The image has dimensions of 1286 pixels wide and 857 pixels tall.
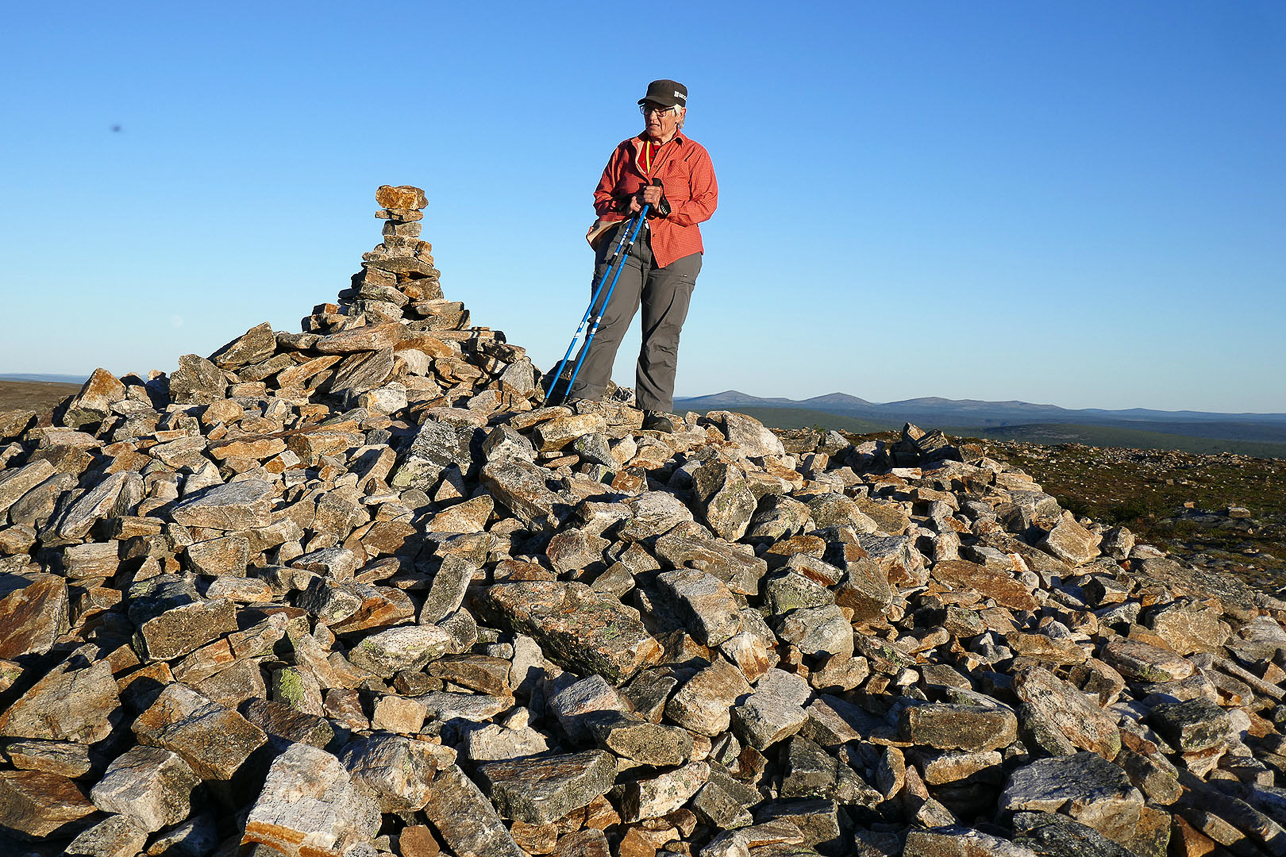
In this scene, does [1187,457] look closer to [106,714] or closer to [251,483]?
[251,483]

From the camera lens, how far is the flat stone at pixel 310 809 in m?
3.70

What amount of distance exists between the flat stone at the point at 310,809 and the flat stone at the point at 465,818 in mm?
318

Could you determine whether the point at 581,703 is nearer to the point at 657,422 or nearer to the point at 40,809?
the point at 40,809

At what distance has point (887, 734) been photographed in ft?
17.5

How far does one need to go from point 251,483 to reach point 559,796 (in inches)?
173

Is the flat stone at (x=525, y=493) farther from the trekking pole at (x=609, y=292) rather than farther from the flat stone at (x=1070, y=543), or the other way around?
the flat stone at (x=1070, y=543)

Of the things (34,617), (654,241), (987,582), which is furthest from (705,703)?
(654,241)

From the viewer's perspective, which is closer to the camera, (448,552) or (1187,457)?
(448,552)

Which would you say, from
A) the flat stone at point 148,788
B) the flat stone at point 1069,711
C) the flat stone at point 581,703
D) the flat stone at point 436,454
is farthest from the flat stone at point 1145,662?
the flat stone at point 148,788

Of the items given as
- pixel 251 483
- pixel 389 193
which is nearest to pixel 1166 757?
pixel 251 483

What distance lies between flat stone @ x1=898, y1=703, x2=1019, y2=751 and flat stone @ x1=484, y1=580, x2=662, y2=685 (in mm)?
1687

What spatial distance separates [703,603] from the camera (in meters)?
5.70

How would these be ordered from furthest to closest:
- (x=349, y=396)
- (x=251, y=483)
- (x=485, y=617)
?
(x=349, y=396) < (x=251, y=483) < (x=485, y=617)

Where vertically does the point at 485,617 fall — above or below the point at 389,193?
below
